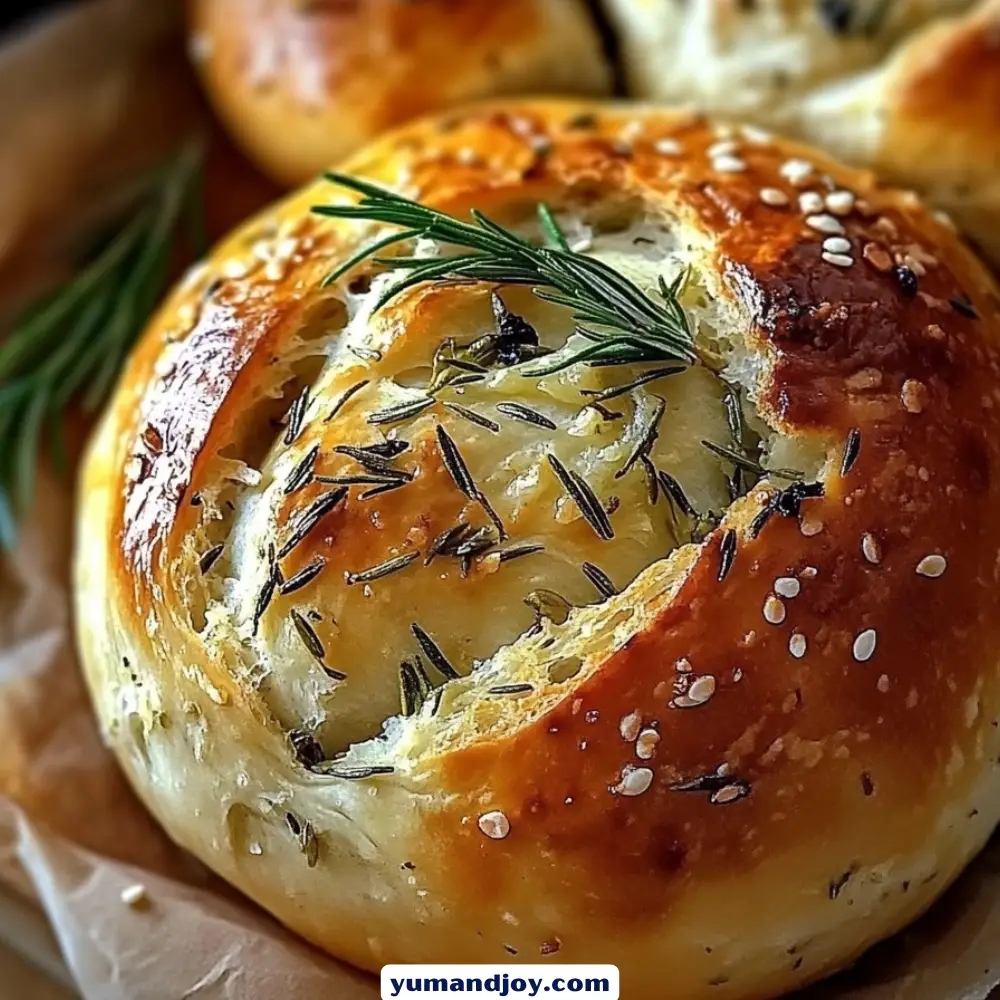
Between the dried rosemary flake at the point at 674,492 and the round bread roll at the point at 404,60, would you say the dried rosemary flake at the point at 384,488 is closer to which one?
the dried rosemary flake at the point at 674,492

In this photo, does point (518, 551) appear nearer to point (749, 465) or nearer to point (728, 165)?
point (749, 465)

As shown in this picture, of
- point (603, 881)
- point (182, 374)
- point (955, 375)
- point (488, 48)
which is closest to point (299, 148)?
point (488, 48)

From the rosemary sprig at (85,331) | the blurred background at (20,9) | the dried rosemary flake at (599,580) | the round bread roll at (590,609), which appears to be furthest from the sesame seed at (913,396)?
the blurred background at (20,9)

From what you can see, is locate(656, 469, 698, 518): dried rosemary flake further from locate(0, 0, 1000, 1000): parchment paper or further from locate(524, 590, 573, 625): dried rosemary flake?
locate(0, 0, 1000, 1000): parchment paper

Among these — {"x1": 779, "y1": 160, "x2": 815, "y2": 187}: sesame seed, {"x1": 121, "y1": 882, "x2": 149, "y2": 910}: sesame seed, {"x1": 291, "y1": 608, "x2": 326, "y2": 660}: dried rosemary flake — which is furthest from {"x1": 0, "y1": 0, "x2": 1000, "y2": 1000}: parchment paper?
{"x1": 779, "y1": 160, "x2": 815, "y2": 187}: sesame seed

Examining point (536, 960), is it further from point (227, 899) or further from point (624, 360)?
point (624, 360)

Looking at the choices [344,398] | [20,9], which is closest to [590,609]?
[344,398]
